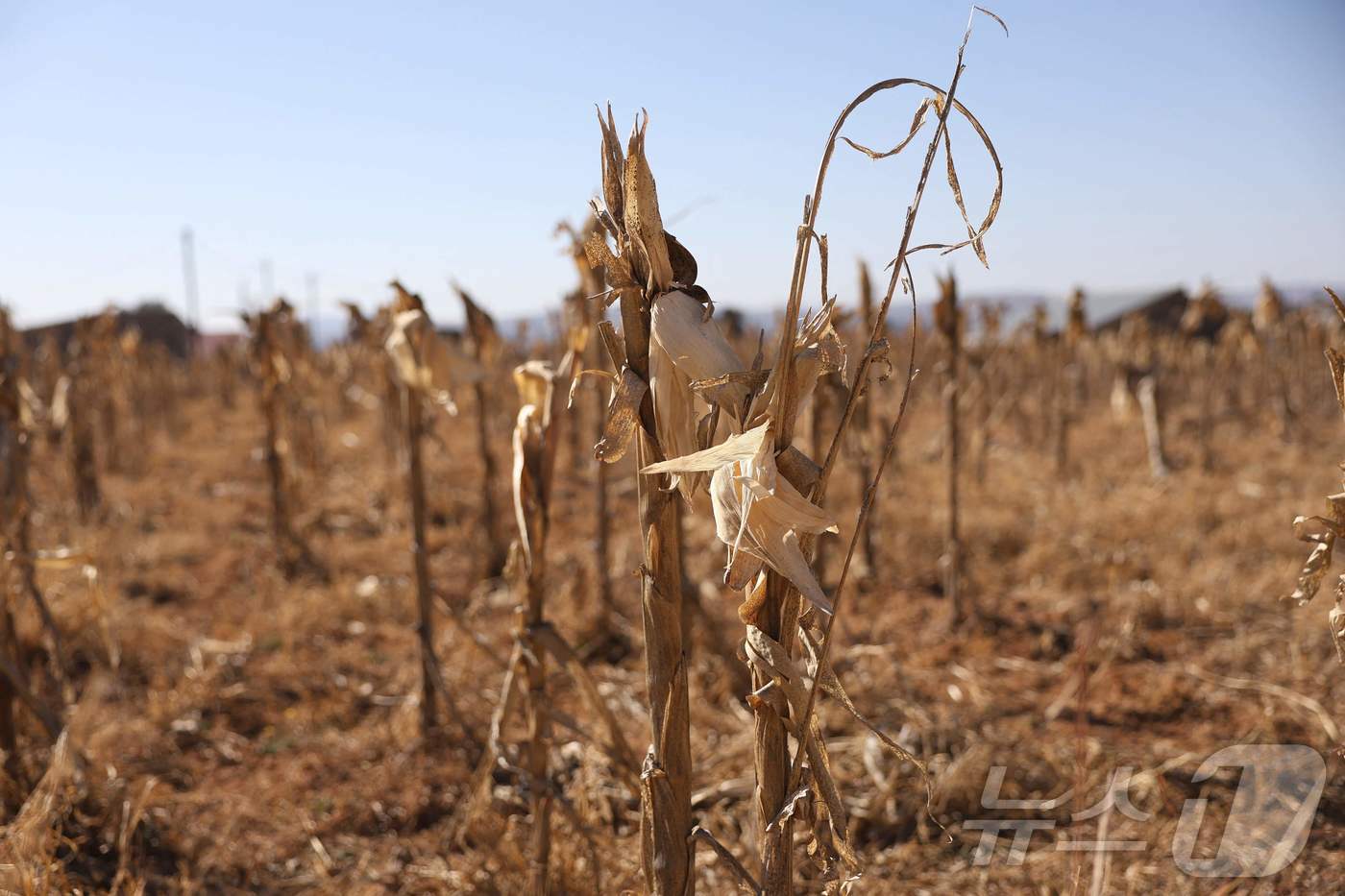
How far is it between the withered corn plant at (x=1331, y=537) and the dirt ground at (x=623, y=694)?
34cm

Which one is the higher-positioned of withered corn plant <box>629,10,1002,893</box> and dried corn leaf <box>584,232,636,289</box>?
dried corn leaf <box>584,232,636,289</box>

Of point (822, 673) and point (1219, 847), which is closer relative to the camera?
point (822, 673)

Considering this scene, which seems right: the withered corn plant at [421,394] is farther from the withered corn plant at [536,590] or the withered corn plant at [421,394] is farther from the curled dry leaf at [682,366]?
the curled dry leaf at [682,366]

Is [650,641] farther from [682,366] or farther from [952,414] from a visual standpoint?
[952,414]

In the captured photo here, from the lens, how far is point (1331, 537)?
1403 millimetres

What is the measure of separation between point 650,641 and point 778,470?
0.37 m

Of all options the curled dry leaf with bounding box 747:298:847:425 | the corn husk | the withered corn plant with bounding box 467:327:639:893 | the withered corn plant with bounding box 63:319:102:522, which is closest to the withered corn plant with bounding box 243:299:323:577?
the withered corn plant with bounding box 63:319:102:522

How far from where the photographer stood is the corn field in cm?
120

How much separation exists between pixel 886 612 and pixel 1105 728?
164 centimetres

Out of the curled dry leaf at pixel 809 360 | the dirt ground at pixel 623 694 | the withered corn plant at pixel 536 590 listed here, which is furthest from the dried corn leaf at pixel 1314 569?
the withered corn plant at pixel 536 590

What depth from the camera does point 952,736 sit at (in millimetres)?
3352

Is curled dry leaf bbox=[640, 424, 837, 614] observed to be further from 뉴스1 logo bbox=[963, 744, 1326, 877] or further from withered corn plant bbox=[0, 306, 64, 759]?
withered corn plant bbox=[0, 306, 64, 759]

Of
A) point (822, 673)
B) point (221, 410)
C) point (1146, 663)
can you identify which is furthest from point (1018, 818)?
point (221, 410)

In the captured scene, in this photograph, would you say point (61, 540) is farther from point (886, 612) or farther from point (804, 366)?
point (804, 366)
